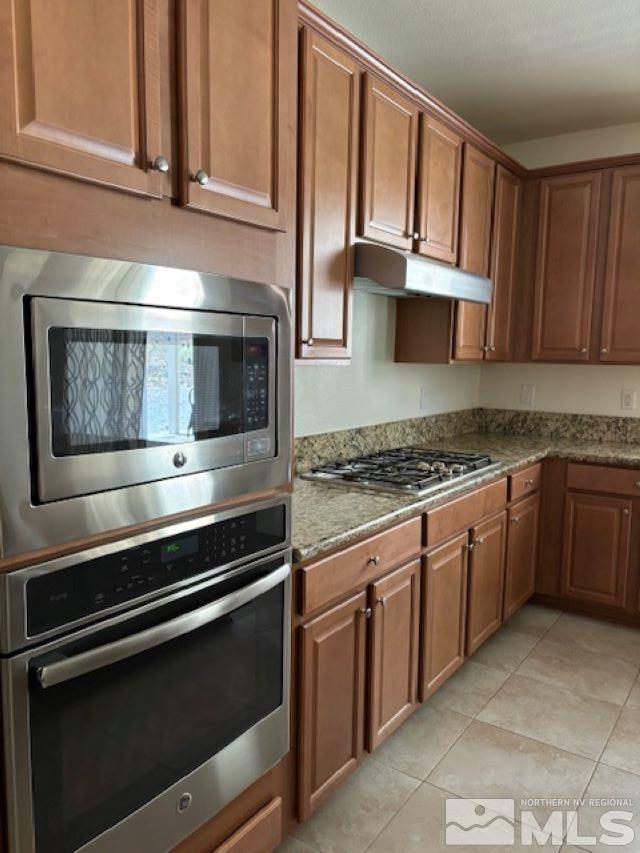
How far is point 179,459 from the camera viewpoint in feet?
4.06

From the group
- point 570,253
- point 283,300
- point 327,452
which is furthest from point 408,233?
point 570,253

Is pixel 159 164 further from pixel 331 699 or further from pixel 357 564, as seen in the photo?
pixel 331 699

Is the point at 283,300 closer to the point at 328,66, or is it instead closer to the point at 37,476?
the point at 37,476

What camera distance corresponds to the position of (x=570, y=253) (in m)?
3.47

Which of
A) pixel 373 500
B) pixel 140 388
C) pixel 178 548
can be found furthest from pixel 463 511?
pixel 140 388

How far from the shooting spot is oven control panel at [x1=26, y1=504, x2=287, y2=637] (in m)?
1.04

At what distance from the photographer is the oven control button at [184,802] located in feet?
4.39

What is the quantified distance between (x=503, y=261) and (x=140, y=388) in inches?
109

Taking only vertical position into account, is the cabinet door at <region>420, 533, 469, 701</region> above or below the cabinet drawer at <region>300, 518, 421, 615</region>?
below

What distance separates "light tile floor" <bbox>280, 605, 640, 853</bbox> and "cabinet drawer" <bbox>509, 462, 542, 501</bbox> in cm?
74

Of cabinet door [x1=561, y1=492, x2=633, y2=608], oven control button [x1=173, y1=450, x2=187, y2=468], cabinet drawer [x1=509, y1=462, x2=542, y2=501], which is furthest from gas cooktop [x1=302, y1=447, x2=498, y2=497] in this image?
oven control button [x1=173, y1=450, x2=187, y2=468]

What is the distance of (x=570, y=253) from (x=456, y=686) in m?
2.33

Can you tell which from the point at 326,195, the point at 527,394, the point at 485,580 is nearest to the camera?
the point at 326,195

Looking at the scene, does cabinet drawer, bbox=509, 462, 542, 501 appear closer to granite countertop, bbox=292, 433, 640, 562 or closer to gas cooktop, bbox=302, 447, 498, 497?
granite countertop, bbox=292, 433, 640, 562
